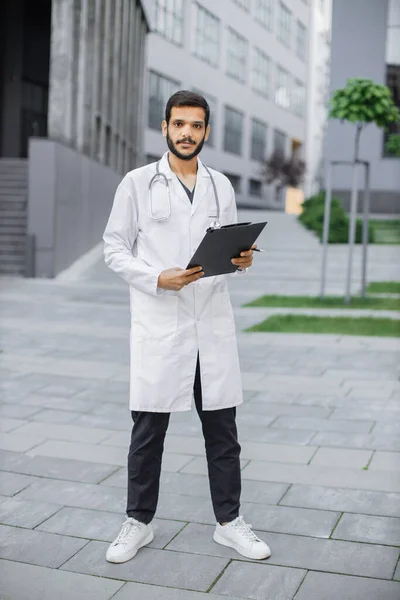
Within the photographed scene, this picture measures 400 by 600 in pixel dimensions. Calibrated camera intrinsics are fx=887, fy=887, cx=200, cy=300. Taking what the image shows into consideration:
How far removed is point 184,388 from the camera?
3.76 meters

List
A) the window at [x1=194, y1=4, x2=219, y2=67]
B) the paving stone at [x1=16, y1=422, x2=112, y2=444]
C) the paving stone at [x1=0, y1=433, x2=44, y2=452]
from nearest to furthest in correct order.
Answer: the paving stone at [x1=0, y1=433, x2=44, y2=452] → the paving stone at [x1=16, y1=422, x2=112, y2=444] → the window at [x1=194, y1=4, x2=219, y2=67]

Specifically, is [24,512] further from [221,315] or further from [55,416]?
[55,416]

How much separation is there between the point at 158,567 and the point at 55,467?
1.63m

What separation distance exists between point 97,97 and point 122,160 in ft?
10.6

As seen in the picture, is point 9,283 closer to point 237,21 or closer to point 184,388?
point 237,21

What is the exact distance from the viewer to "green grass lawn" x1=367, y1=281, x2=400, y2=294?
15781 mm

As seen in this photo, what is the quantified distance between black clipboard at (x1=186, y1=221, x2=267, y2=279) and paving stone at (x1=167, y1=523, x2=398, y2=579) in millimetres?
1236

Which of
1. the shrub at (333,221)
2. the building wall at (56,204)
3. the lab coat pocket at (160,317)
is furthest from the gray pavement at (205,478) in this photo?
the shrub at (333,221)

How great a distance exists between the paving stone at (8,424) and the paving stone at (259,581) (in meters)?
2.77

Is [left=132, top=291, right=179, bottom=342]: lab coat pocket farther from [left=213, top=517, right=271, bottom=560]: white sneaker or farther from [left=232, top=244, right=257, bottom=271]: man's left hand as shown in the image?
[left=213, top=517, right=271, bottom=560]: white sneaker

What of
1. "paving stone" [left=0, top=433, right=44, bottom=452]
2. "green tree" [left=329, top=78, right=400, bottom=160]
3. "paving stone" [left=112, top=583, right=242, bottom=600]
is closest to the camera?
"paving stone" [left=112, top=583, right=242, bottom=600]

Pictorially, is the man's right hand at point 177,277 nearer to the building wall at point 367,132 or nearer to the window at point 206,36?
the window at point 206,36

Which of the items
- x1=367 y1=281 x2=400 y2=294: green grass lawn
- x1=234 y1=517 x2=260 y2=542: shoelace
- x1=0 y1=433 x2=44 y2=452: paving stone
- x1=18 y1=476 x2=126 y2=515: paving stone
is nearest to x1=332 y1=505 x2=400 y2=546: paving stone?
x1=234 y1=517 x2=260 y2=542: shoelace

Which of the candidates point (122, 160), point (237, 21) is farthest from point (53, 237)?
point (237, 21)
